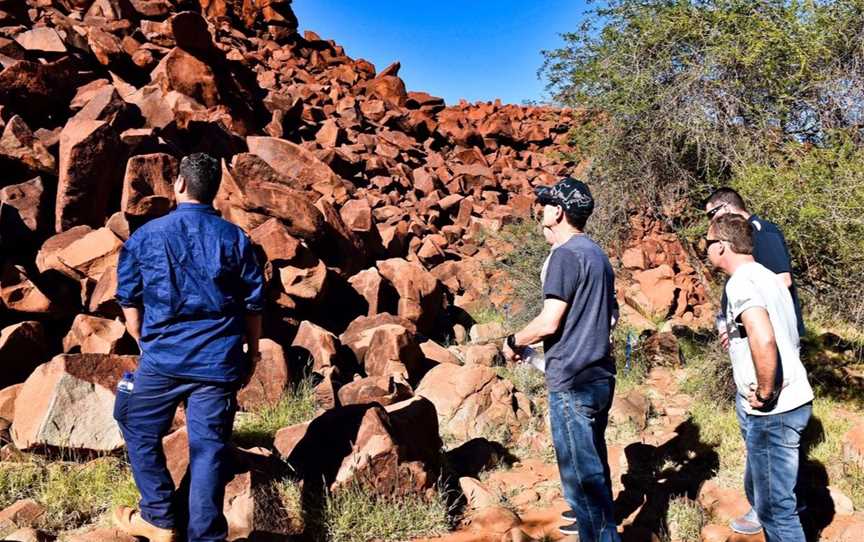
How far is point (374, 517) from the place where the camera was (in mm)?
3945

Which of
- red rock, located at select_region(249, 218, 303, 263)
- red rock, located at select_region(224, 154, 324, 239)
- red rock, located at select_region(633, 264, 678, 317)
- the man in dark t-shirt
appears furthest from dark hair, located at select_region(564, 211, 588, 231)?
red rock, located at select_region(633, 264, 678, 317)

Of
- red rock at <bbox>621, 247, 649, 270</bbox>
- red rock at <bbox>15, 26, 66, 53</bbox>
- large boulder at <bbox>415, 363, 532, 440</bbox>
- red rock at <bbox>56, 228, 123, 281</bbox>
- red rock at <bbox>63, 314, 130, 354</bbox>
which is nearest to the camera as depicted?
red rock at <bbox>63, 314, 130, 354</bbox>

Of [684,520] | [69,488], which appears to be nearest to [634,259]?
[684,520]

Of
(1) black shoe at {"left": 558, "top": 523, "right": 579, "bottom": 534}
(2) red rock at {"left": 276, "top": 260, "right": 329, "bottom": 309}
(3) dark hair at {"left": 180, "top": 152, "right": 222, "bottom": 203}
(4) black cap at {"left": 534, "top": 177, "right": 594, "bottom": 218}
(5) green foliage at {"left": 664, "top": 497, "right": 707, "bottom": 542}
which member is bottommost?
(5) green foliage at {"left": 664, "top": 497, "right": 707, "bottom": 542}

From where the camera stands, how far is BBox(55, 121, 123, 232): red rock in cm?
653

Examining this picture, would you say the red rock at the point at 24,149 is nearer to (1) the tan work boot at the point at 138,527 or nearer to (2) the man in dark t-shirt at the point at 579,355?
(1) the tan work boot at the point at 138,527

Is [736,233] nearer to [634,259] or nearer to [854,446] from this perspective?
[854,446]

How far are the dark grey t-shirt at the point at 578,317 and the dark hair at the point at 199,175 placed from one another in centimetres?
167

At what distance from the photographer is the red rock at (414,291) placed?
8734 millimetres

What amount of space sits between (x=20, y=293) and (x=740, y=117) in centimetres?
727

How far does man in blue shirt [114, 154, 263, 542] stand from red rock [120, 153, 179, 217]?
11.9 feet

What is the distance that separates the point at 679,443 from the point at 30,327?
219 inches

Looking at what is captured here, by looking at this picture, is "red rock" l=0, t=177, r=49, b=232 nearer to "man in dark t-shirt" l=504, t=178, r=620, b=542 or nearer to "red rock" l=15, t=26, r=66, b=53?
"red rock" l=15, t=26, r=66, b=53

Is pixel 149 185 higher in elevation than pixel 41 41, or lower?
lower
